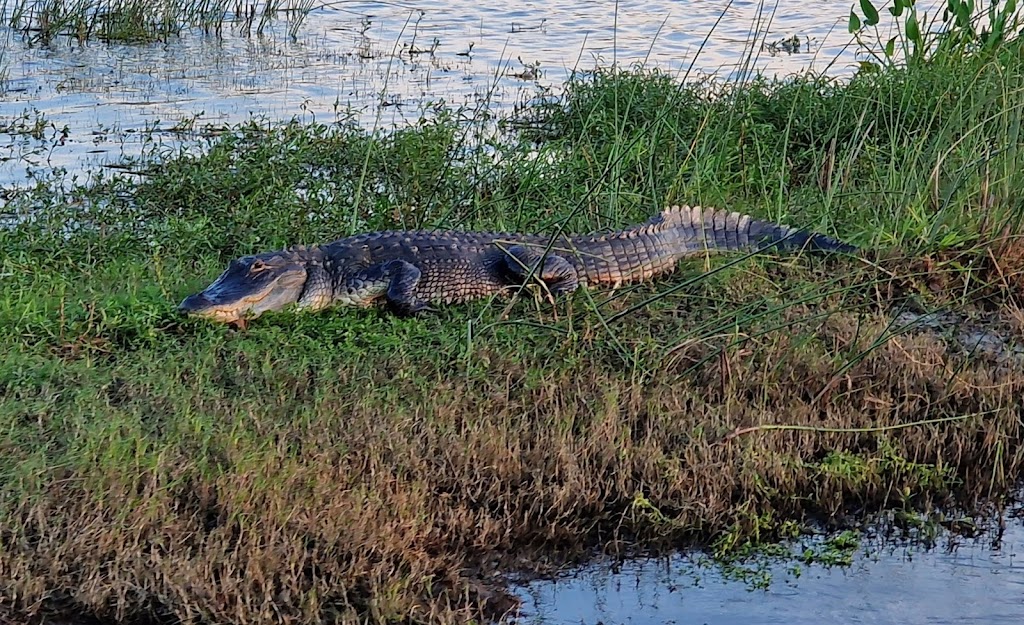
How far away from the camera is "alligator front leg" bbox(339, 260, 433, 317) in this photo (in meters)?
5.05

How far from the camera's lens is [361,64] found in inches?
408

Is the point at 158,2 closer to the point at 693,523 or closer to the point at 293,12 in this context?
the point at 293,12

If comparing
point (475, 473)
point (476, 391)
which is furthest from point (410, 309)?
point (475, 473)

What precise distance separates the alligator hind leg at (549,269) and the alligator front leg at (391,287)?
0.43 m

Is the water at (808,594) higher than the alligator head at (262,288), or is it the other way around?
the alligator head at (262,288)

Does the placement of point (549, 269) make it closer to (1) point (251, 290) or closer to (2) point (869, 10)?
(1) point (251, 290)

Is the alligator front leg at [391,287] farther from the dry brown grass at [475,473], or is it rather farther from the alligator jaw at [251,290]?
the dry brown grass at [475,473]

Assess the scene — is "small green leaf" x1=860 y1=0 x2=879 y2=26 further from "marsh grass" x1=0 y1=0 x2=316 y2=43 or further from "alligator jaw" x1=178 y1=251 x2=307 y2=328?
"marsh grass" x1=0 y1=0 x2=316 y2=43

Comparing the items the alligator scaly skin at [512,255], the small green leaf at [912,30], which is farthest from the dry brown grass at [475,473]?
the small green leaf at [912,30]

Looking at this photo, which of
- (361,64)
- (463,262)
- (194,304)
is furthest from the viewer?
(361,64)

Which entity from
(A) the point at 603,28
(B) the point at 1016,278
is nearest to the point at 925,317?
(B) the point at 1016,278

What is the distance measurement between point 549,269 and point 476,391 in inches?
47.4

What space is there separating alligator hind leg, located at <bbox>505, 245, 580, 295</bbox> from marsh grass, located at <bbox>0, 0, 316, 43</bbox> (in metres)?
6.71

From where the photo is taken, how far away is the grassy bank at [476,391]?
3227 mm
